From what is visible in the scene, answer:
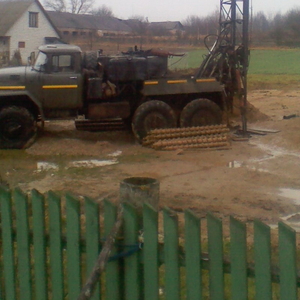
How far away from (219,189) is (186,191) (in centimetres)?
52

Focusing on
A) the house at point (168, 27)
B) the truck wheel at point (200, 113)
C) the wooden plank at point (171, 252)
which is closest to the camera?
the wooden plank at point (171, 252)

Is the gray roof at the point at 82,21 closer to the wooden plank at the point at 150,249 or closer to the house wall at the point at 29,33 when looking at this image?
the house wall at the point at 29,33

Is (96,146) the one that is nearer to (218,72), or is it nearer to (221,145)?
(221,145)

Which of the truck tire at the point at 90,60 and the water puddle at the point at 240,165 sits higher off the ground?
the truck tire at the point at 90,60

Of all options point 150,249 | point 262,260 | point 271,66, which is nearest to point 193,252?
point 150,249

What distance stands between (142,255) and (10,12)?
157 feet

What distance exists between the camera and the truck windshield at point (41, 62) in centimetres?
1255

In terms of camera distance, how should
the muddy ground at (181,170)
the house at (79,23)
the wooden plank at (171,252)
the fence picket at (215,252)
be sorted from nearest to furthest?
the fence picket at (215,252) < the wooden plank at (171,252) < the muddy ground at (181,170) < the house at (79,23)

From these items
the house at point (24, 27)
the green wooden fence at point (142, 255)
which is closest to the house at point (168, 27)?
the house at point (24, 27)

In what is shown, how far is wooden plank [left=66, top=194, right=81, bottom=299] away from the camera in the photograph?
12.3ft

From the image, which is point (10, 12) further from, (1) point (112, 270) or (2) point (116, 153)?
(1) point (112, 270)

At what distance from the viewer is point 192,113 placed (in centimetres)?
1356

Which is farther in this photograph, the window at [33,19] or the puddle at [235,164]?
the window at [33,19]

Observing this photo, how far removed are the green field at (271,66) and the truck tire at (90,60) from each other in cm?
1721
